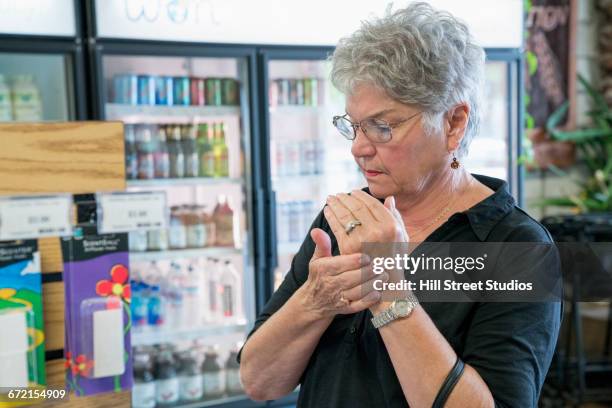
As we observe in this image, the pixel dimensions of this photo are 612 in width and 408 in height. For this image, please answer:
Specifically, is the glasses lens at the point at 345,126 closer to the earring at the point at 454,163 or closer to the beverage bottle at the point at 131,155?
the earring at the point at 454,163

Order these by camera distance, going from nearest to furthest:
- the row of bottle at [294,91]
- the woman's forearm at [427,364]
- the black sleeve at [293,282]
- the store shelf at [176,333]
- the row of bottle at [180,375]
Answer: the woman's forearm at [427,364], the black sleeve at [293,282], the store shelf at [176,333], the row of bottle at [180,375], the row of bottle at [294,91]

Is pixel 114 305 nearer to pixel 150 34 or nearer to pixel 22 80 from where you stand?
pixel 150 34

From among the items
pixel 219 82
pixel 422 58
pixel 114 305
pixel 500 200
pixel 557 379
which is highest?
pixel 219 82

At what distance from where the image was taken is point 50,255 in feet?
5.63

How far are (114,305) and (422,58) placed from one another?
3.58 ft

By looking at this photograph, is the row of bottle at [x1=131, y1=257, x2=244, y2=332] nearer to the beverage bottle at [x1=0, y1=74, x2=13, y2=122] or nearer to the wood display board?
the beverage bottle at [x1=0, y1=74, x2=13, y2=122]

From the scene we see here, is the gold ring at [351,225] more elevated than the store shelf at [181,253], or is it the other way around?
the gold ring at [351,225]

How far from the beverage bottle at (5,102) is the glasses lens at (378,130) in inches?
94.0

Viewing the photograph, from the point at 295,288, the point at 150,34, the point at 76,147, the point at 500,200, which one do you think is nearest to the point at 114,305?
the point at 76,147

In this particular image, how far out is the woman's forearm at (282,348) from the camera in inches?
50.5

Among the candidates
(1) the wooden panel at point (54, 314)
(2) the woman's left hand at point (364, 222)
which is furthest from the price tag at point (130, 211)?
(2) the woman's left hand at point (364, 222)

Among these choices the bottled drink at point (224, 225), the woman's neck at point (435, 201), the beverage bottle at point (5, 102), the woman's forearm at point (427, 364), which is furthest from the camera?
the bottled drink at point (224, 225)

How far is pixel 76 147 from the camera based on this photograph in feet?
5.74

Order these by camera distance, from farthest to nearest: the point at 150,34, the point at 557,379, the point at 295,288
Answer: the point at 557,379, the point at 150,34, the point at 295,288
